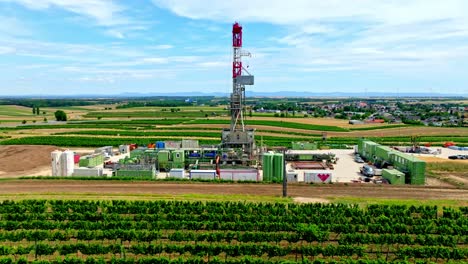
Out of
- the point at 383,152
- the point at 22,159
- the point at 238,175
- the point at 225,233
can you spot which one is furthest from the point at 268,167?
the point at 22,159

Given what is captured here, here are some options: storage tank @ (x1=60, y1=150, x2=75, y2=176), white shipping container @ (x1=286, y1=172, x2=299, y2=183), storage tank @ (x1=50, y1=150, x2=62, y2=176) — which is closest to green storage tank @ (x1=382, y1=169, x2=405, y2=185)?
white shipping container @ (x1=286, y1=172, x2=299, y2=183)

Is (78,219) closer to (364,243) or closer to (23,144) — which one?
(364,243)

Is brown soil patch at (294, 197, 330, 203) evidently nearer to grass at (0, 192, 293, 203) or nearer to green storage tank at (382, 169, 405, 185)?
grass at (0, 192, 293, 203)

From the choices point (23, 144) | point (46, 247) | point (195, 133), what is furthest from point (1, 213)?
point (195, 133)

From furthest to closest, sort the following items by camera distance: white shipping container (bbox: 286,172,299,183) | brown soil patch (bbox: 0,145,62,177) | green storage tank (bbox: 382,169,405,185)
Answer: brown soil patch (bbox: 0,145,62,177), white shipping container (bbox: 286,172,299,183), green storage tank (bbox: 382,169,405,185)

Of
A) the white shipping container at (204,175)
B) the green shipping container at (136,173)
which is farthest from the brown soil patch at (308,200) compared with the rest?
the green shipping container at (136,173)

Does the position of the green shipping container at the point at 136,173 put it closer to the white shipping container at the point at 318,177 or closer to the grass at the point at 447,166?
the white shipping container at the point at 318,177
